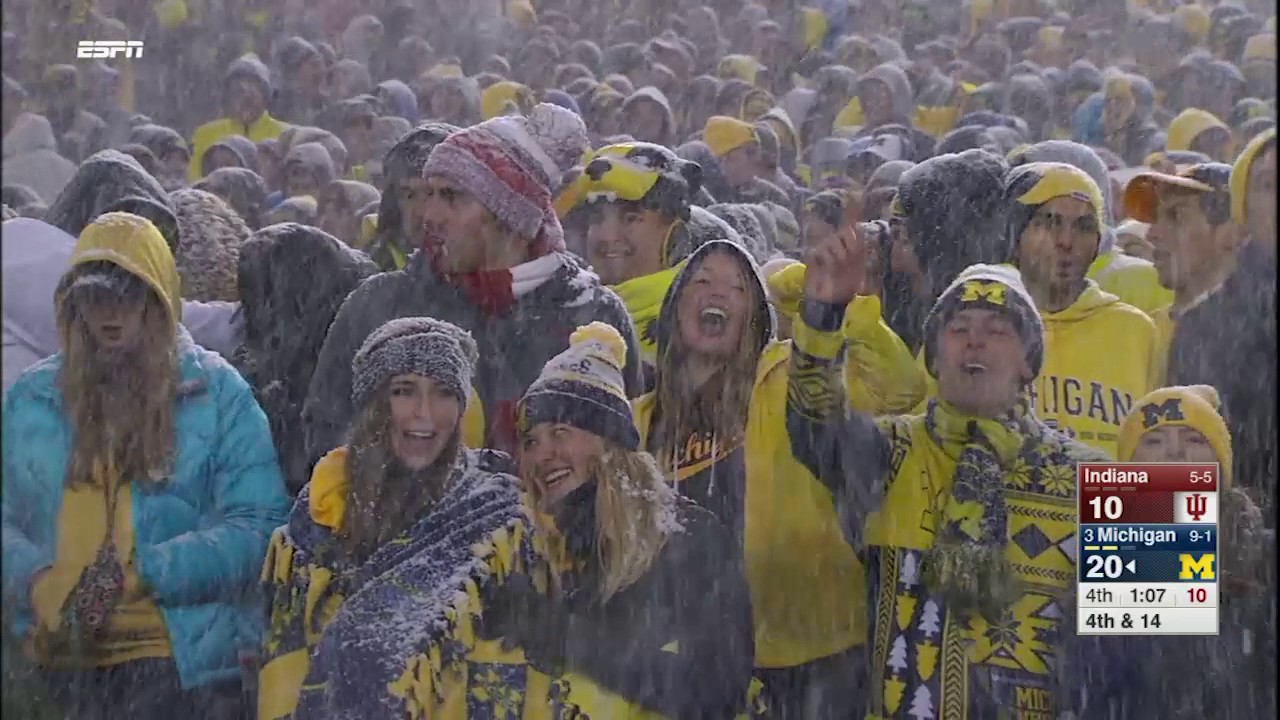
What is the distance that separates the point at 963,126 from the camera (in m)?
5.78

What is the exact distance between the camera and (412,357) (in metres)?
4.23

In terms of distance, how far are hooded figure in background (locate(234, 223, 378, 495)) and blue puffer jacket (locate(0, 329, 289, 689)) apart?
184 millimetres

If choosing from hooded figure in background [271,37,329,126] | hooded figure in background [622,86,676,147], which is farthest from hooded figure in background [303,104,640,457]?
hooded figure in background [271,37,329,126]

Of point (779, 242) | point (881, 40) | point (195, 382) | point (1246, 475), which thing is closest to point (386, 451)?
point (195, 382)

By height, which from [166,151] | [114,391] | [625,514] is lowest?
[625,514]

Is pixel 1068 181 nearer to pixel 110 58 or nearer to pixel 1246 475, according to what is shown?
pixel 1246 475

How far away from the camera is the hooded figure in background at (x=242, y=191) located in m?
5.44

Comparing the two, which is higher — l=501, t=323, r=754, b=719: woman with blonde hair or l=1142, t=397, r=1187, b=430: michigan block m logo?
l=1142, t=397, r=1187, b=430: michigan block m logo

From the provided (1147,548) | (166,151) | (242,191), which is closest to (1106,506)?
(1147,548)

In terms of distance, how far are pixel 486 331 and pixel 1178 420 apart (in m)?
1.63

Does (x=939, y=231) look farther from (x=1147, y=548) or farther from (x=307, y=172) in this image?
(x=307, y=172)

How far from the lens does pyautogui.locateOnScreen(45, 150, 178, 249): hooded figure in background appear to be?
14.9 feet

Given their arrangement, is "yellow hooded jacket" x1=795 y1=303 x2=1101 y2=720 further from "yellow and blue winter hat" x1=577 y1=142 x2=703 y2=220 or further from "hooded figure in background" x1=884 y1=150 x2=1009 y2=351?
Result: "yellow and blue winter hat" x1=577 y1=142 x2=703 y2=220

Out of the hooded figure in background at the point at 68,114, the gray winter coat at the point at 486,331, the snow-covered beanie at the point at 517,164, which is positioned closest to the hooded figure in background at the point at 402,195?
the snow-covered beanie at the point at 517,164
